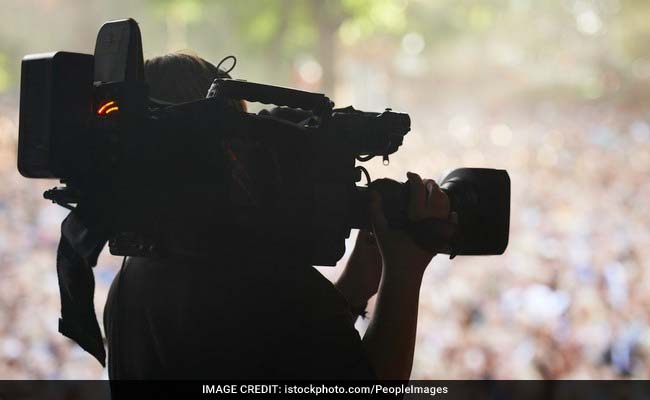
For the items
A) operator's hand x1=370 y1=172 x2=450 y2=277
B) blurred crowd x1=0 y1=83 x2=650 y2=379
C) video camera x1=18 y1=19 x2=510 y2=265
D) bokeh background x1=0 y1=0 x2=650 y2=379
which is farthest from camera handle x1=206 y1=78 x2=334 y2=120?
bokeh background x1=0 y1=0 x2=650 y2=379

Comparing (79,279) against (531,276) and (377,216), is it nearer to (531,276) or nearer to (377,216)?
(377,216)

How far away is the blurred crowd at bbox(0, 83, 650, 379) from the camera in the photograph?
145 inches

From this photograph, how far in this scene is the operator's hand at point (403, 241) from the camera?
0.85 metres

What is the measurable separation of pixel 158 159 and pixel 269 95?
0.39 feet

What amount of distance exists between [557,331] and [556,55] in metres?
4.42

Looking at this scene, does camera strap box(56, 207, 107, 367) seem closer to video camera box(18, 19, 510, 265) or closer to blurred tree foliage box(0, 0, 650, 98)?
video camera box(18, 19, 510, 265)

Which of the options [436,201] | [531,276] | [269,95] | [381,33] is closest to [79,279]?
[269,95]

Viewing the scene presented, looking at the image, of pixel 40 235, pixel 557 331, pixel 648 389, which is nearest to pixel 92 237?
pixel 648 389

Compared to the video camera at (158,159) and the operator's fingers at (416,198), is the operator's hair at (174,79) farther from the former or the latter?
the operator's fingers at (416,198)

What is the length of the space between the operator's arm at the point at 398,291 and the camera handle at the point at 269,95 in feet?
0.35

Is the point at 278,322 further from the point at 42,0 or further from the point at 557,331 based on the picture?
the point at 42,0

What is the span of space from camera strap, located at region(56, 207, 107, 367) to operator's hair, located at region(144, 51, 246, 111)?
173mm

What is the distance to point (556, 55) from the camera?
787 cm

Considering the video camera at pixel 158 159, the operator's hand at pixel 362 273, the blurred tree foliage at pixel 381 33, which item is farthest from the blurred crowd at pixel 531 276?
the video camera at pixel 158 159
